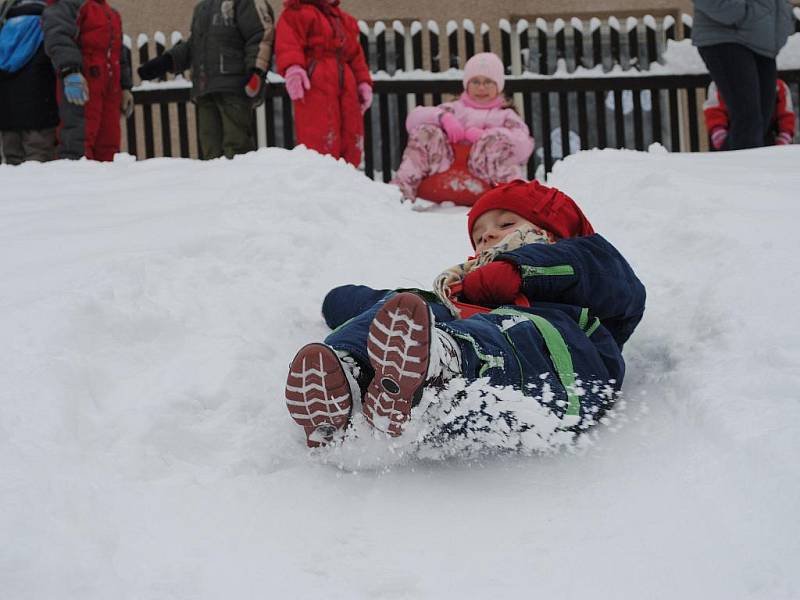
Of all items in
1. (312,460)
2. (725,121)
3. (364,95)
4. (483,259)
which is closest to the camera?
(312,460)

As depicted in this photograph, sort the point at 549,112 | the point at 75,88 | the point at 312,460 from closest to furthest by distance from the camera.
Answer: the point at 312,460 < the point at 75,88 < the point at 549,112

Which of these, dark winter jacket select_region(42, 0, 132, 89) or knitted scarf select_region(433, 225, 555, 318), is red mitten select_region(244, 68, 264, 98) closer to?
dark winter jacket select_region(42, 0, 132, 89)

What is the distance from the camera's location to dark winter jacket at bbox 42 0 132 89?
5551 mm

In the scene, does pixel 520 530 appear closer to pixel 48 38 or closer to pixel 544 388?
pixel 544 388

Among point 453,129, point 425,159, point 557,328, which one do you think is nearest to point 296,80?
point 425,159

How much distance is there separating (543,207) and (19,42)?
14.6ft

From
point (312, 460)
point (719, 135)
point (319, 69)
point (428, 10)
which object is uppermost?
point (428, 10)

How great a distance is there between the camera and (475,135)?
5965 millimetres

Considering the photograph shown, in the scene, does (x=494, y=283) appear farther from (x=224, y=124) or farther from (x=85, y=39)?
(x=85, y=39)

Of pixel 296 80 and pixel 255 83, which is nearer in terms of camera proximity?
pixel 296 80

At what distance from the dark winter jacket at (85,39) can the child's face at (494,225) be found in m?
3.73

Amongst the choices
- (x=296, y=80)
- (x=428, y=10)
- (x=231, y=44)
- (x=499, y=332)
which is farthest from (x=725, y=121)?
(x=499, y=332)

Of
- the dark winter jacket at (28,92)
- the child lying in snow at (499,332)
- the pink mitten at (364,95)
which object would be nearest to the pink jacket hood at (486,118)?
the pink mitten at (364,95)

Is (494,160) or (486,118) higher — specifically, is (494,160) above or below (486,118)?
below
